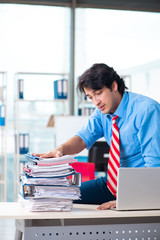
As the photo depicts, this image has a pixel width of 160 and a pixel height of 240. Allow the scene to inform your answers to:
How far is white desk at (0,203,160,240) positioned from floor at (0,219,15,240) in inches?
85.3

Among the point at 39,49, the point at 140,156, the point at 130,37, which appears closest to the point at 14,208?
the point at 140,156

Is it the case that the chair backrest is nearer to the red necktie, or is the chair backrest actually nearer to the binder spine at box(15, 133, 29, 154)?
the red necktie

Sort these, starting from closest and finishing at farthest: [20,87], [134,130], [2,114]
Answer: [134,130] < [2,114] < [20,87]

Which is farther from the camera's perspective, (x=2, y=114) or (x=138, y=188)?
(x=2, y=114)

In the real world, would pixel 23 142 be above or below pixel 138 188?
below

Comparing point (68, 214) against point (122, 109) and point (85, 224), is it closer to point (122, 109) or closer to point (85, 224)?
point (85, 224)

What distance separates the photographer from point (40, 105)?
6801 mm

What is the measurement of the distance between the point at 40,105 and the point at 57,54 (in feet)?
3.05

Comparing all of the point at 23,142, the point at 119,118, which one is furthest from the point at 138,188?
the point at 23,142

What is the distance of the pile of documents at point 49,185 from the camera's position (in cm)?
172

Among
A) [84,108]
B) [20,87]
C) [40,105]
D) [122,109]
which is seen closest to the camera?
[122,109]

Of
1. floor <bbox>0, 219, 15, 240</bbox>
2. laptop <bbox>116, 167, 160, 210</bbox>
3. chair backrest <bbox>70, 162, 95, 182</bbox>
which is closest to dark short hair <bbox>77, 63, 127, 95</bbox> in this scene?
chair backrest <bbox>70, 162, 95, 182</bbox>

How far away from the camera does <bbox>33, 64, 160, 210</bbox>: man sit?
214cm

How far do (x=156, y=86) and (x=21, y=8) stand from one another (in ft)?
8.82
